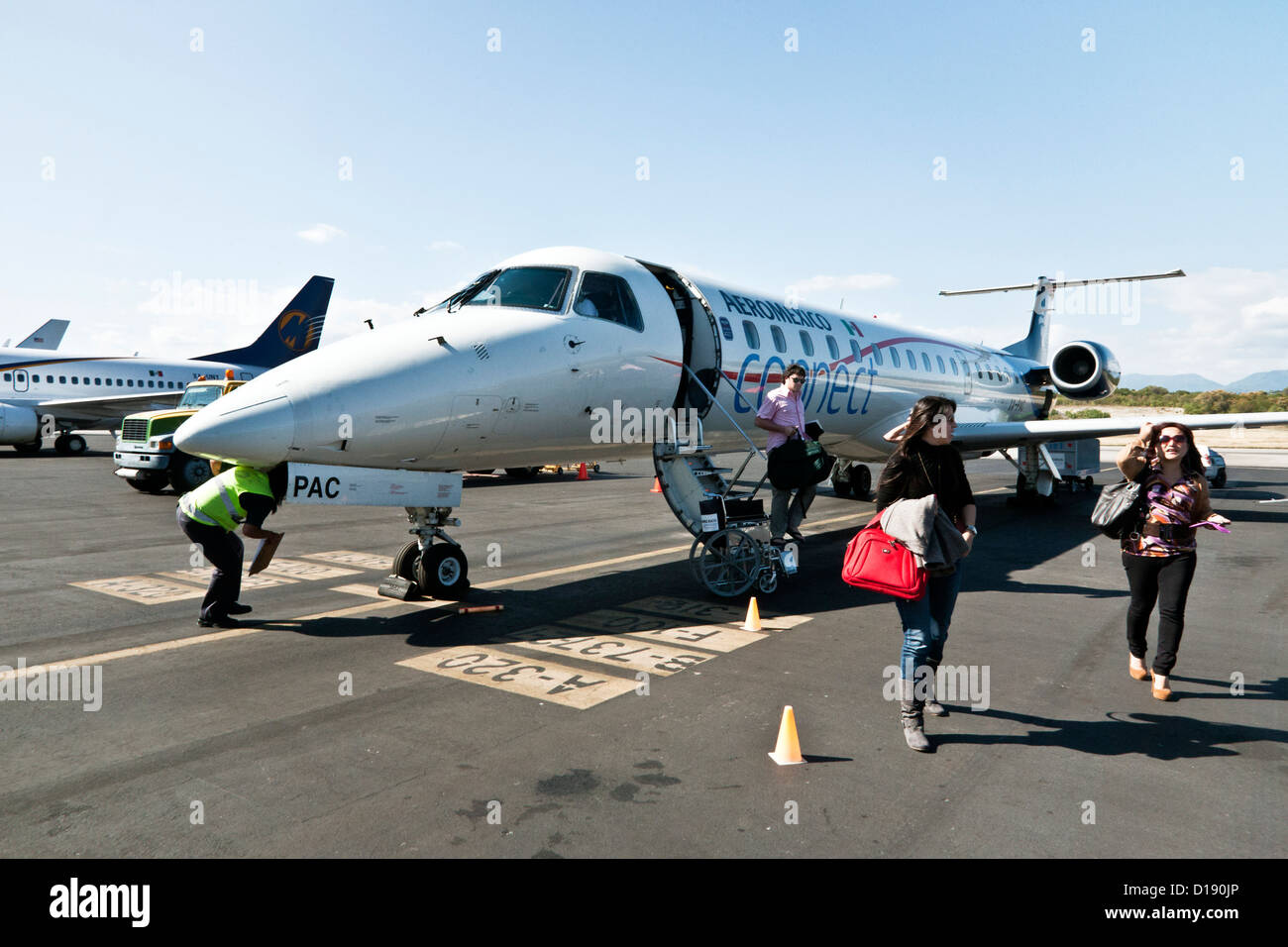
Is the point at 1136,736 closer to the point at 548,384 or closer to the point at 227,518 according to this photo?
the point at 548,384

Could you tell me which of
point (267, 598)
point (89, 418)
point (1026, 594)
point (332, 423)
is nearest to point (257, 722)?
point (332, 423)

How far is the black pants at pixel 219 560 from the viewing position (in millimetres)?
7344

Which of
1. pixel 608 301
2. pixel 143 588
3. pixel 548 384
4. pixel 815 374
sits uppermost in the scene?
pixel 608 301

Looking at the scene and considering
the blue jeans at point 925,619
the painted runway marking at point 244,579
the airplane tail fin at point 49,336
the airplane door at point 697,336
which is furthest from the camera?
the airplane tail fin at point 49,336

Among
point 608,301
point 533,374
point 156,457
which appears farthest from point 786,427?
point 156,457

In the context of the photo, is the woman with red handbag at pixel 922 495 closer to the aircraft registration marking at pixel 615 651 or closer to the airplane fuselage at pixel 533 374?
the aircraft registration marking at pixel 615 651

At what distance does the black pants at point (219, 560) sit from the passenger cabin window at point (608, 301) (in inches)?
153

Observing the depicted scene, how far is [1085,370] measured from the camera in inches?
794

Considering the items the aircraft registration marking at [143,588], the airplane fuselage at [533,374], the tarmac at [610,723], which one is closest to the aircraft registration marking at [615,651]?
the tarmac at [610,723]

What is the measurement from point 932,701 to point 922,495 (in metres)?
1.59

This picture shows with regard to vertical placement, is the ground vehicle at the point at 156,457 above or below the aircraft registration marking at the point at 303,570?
above

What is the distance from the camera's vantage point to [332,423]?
6.66 metres
